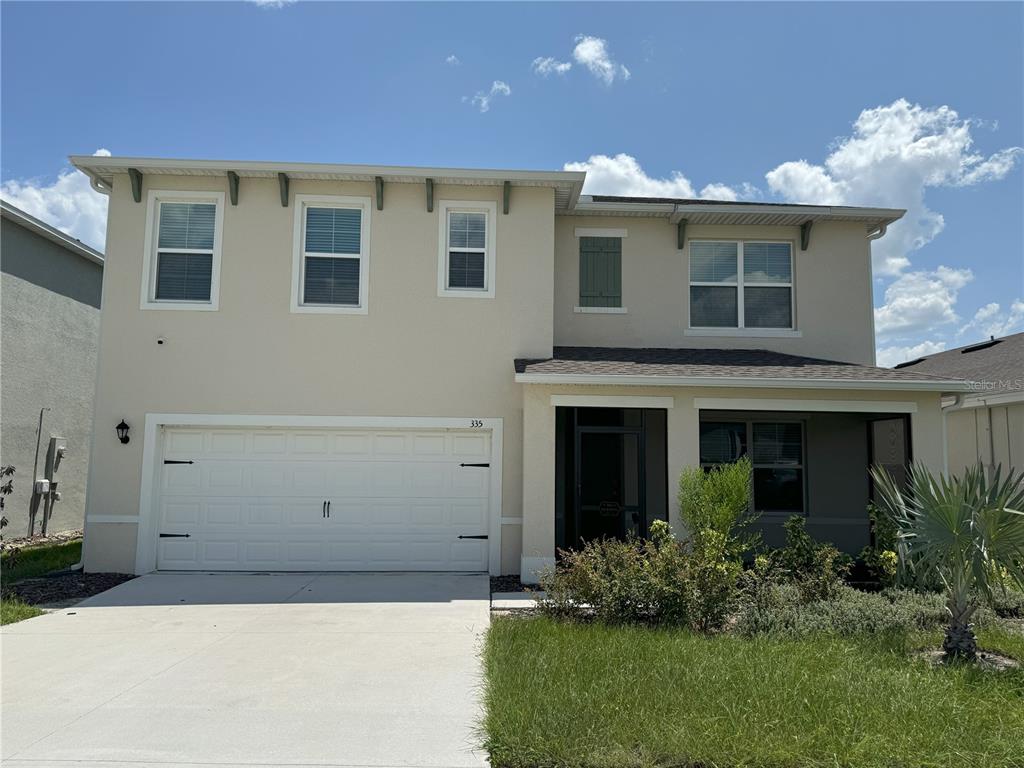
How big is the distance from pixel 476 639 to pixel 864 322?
9359mm

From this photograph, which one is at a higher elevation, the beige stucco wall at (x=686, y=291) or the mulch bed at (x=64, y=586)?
the beige stucco wall at (x=686, y=291)

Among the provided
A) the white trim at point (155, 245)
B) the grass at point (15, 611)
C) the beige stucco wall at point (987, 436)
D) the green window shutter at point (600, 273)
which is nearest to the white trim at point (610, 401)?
the green window shutter at point (600, 273)

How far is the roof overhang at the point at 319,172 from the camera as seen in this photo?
11023 mm

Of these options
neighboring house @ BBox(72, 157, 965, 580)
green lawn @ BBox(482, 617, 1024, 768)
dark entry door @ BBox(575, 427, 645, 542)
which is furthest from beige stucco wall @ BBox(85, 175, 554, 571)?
green lawn @ BBox(482, 617, 1024, 768)

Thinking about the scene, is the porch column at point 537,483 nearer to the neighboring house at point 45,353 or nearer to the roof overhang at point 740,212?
the roof overhang at point 740,212

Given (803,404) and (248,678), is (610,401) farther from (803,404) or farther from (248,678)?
(248,678)

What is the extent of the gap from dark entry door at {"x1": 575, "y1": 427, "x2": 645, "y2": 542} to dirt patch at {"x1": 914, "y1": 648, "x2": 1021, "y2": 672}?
15.6 ft

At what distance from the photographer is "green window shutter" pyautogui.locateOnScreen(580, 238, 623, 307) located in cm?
1277

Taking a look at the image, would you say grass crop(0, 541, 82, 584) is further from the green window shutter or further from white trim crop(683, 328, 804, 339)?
white trim crop(683, 328, 804, 339)

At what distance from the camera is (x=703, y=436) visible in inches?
540

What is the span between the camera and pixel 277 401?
1120 cm

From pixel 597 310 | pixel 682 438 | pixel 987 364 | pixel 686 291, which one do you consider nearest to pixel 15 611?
pixel 682 438

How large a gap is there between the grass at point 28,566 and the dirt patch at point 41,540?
0.31 meters

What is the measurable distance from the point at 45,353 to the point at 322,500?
7.92 m
